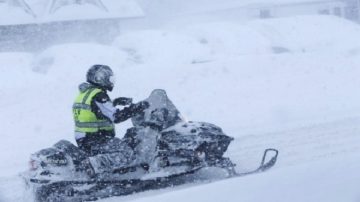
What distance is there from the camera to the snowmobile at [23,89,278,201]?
19.8ft

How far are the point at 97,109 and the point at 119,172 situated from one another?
772 mm

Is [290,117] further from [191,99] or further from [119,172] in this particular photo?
[119,172]

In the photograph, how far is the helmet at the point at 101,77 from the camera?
607 centimetres

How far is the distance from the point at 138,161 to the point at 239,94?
23.3 feet

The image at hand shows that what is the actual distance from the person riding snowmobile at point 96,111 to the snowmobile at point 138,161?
122mm

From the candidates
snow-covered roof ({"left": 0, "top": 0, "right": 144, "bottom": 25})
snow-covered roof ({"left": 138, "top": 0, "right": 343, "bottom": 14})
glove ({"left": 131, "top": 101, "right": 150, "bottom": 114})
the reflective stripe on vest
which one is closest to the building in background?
snow-covered roof ({"left": 138, "top": 0, "right": 343, "bottom": 14})

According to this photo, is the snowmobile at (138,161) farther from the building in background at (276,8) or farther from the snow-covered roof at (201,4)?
the snow-covered roof at (201,4)

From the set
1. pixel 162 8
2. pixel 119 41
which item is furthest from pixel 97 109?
pixel 162 8

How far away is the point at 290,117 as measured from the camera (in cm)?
1083

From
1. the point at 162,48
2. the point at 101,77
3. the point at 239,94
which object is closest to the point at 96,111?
the point at 101,77

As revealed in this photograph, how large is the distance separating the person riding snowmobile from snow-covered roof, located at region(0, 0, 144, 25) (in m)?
17.6

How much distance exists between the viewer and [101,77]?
6070mm

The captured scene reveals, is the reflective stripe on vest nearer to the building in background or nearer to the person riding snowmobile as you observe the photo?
the person riding snowmobile

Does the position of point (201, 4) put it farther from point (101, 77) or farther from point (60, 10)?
point (101, 77)
